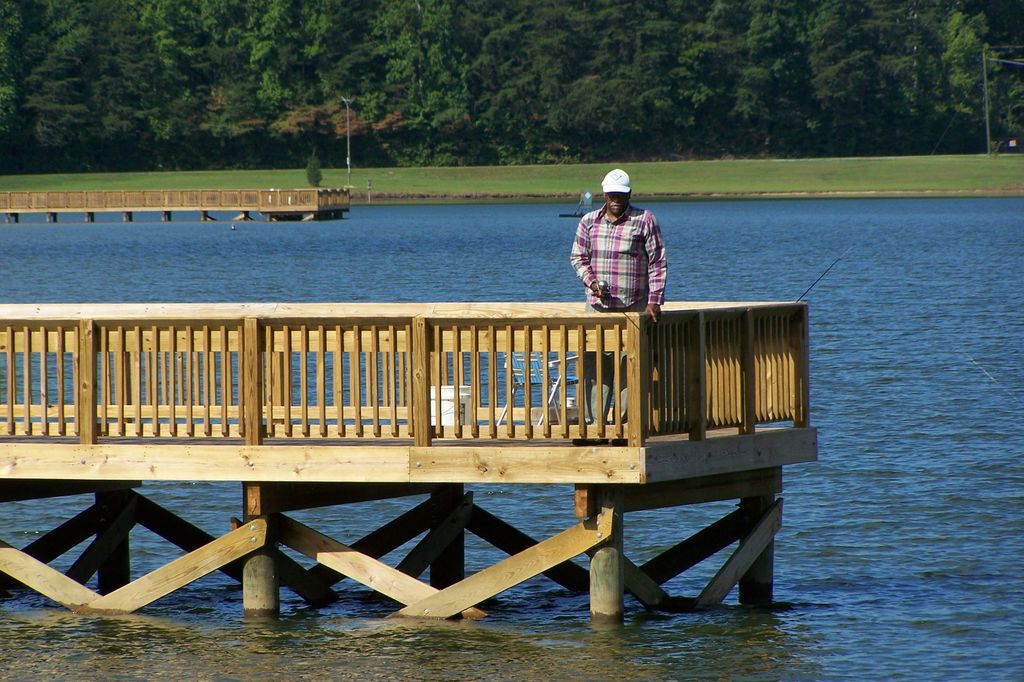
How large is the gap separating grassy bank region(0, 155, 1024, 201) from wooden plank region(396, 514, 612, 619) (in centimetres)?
11058

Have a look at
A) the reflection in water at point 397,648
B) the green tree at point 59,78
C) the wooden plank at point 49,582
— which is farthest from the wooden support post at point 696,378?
the green tree at point 59,78

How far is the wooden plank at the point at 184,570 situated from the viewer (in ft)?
39.9

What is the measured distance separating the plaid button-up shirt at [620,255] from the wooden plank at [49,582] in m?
4.33

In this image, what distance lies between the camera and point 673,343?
1178cm

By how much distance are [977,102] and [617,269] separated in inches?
4924

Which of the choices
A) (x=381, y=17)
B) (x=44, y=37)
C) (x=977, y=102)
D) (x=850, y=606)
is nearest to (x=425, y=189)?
(x=381, y=17)

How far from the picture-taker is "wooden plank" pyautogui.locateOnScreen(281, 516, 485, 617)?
1223cm

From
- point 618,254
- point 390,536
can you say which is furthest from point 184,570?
point 618,254

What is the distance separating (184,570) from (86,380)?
152 centimetres

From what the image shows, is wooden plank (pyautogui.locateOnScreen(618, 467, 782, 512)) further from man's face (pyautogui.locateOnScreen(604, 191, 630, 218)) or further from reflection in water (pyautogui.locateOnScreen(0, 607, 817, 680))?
man's face (pyautogui.locateOnScreen(604, 191, 630, 218))

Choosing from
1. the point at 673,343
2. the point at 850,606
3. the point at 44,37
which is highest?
the point at 44,37

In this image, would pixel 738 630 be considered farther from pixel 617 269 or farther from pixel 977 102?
pixel 977 102

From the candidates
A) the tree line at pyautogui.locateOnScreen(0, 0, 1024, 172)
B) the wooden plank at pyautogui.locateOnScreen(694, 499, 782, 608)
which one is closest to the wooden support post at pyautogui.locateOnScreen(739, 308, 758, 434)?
the wooden plank at pyautogui.locateOnScreen(694, 499, 782, 608)

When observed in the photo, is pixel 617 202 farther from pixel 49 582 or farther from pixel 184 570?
pixel 49 582
